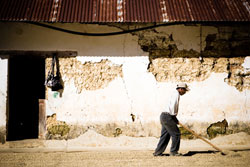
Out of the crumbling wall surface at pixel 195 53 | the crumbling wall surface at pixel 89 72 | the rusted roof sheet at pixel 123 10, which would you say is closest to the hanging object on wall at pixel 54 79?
the crumbling wall surface at pixel 89 72

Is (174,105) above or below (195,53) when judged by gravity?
below

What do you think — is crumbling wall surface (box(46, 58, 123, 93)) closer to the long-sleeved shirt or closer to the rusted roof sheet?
the rusted roof sheet

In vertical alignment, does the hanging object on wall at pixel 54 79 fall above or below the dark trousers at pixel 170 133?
above

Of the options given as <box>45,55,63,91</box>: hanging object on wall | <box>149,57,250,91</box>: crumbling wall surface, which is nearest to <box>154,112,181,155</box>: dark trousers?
<box>149,57,250,91</box>: crumbling wall surface

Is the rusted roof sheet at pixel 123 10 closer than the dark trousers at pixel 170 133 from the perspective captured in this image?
No

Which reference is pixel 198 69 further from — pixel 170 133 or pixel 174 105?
pixel 170 133

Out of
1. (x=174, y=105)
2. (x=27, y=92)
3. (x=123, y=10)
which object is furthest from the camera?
(x=27, y=92)

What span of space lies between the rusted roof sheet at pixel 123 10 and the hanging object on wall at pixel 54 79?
1025 mm

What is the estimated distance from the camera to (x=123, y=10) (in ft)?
21.3

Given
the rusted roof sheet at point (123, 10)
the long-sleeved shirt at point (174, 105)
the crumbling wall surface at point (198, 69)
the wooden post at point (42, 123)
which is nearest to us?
the long-sleeved shirt at point (174, 105)

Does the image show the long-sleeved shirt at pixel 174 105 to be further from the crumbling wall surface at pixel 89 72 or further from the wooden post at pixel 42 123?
the wooden post at pixel 42 123

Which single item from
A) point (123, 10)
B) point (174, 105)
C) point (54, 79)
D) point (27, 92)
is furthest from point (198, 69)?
point (27, 92)

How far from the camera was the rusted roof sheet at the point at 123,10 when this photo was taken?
622cm

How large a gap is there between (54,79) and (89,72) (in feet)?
2.73
